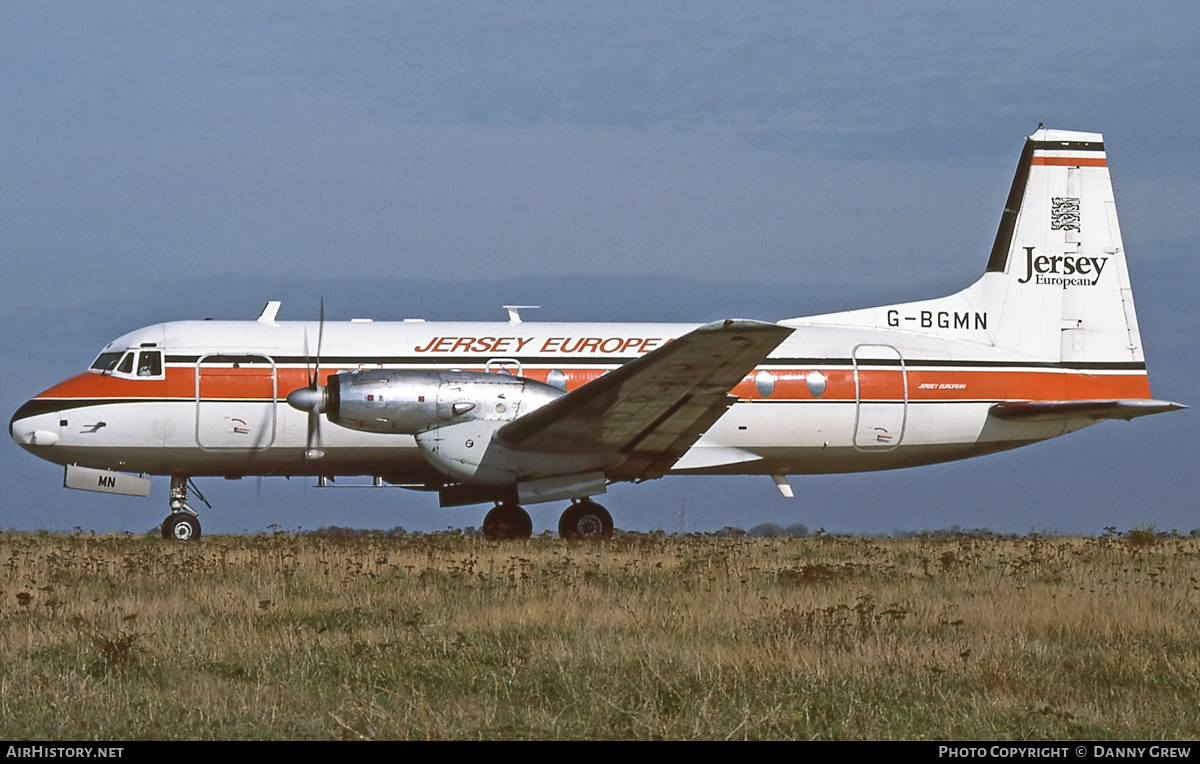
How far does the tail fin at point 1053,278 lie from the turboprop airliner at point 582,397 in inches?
1.6

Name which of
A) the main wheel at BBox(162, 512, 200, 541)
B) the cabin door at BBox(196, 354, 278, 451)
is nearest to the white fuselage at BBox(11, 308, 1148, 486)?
the cabin door at BBox(196, 354, 278, 451)

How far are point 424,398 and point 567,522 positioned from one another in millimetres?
3755

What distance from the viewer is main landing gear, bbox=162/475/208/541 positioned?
22359 millimetres

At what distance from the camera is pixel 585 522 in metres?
22.8

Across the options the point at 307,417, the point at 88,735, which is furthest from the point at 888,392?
the point at 88,735

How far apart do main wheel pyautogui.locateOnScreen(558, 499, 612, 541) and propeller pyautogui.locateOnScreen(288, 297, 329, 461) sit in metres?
4.15

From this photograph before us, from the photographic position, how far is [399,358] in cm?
2234

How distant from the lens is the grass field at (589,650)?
830cm

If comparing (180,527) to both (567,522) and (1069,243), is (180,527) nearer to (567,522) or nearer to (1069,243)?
(567,522)

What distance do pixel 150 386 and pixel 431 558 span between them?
632 centimetres

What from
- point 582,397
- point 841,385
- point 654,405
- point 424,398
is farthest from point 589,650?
point 841,385

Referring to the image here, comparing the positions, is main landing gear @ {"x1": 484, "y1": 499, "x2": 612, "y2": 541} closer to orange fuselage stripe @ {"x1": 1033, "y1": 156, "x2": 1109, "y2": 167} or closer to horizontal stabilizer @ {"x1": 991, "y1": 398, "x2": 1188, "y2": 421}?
horizontal stabilizer @ {"x1": 991, "y1": 398, "x2": 1188, "y2": 421}

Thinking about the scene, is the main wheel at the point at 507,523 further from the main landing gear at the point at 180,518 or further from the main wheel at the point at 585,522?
the main landing gear at the point at 180,518
